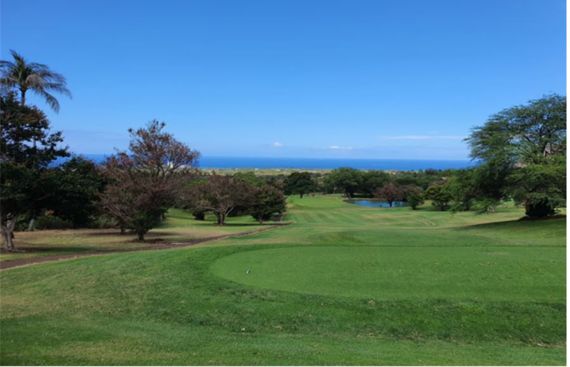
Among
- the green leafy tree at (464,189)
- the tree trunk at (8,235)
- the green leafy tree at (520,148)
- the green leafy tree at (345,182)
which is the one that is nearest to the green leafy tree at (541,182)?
the green leafy tree at (520,148)

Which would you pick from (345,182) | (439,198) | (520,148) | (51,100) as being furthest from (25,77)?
(345,182)

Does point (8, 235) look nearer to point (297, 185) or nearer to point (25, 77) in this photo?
point (25, 77)

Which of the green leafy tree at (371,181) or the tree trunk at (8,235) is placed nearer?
the tree trunk at (8,235)

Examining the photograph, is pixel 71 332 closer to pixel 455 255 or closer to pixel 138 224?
pixel 455 255

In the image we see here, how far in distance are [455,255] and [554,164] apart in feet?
59.7

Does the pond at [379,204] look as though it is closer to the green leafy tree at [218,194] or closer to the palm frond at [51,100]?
the green leafy tree at [218,194]

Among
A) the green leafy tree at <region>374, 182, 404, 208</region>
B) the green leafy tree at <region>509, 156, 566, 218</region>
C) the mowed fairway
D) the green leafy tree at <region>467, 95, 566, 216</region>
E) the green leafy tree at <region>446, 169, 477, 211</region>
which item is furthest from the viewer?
the green leafy tree at <region>374, 182, 404, 208</region>

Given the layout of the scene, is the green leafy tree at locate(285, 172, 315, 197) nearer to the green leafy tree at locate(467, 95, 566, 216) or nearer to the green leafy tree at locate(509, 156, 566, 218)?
the green leafy tree at locate(467, 95, 566, 216)

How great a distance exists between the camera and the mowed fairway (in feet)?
20.3

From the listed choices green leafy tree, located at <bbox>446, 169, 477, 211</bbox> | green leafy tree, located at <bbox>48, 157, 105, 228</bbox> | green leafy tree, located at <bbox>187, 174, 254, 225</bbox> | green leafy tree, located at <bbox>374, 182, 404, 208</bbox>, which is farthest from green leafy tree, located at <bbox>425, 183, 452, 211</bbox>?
green leafy tree, located at <bbox>48, 157, 105, 228</bbox>

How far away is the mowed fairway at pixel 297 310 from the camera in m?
6.20

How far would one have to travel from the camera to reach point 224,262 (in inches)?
479

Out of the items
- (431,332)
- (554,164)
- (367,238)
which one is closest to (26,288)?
(431,332)

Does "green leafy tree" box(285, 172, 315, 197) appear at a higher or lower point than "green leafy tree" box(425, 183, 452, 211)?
higher
